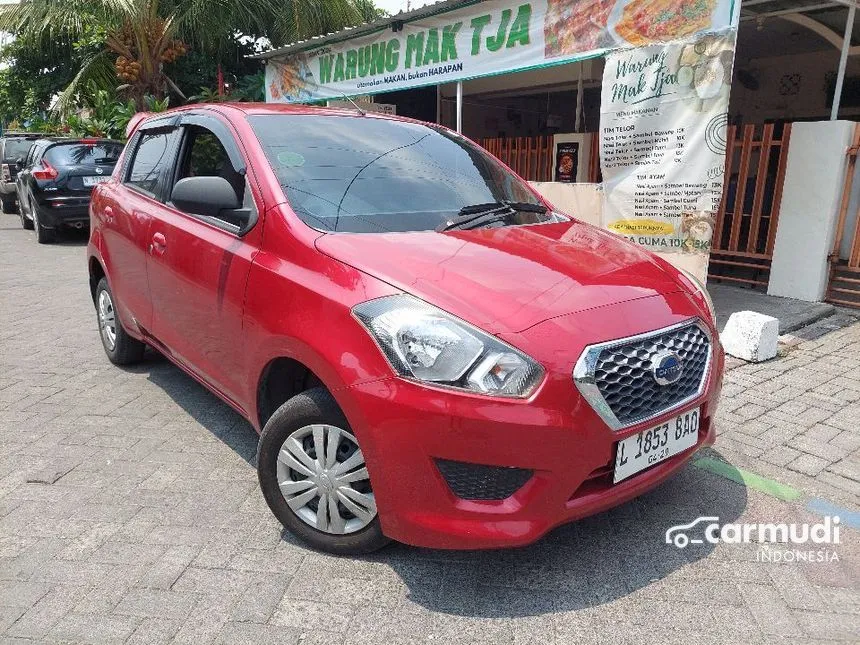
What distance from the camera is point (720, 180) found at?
523 centimetres

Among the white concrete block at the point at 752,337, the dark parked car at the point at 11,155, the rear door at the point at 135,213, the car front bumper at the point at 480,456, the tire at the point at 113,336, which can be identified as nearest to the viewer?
the car front bumper at the point at 480,456

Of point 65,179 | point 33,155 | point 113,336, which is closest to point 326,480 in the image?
point 113,336

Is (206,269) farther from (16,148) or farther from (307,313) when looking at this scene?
(16,148)

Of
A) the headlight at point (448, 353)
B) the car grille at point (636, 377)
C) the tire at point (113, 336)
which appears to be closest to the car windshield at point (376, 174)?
the headlight at point (448, 353)

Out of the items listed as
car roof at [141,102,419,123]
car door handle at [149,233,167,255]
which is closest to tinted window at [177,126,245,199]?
car roof at [141,102,419,123]

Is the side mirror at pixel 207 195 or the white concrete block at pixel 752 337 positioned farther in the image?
the white concrete block at pixel 752 337

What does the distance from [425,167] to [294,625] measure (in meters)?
2.14

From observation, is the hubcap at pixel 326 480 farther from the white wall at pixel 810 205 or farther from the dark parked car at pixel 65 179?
the dark parked car at pixel 65 179

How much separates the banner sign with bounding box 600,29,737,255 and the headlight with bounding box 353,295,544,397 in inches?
157

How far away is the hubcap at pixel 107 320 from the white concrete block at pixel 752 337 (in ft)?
14.5

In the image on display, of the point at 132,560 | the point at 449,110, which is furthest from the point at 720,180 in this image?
the point at 449,110

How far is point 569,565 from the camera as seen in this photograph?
2486 mm

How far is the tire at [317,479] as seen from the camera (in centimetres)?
237

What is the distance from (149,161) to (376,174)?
1.82 metres
